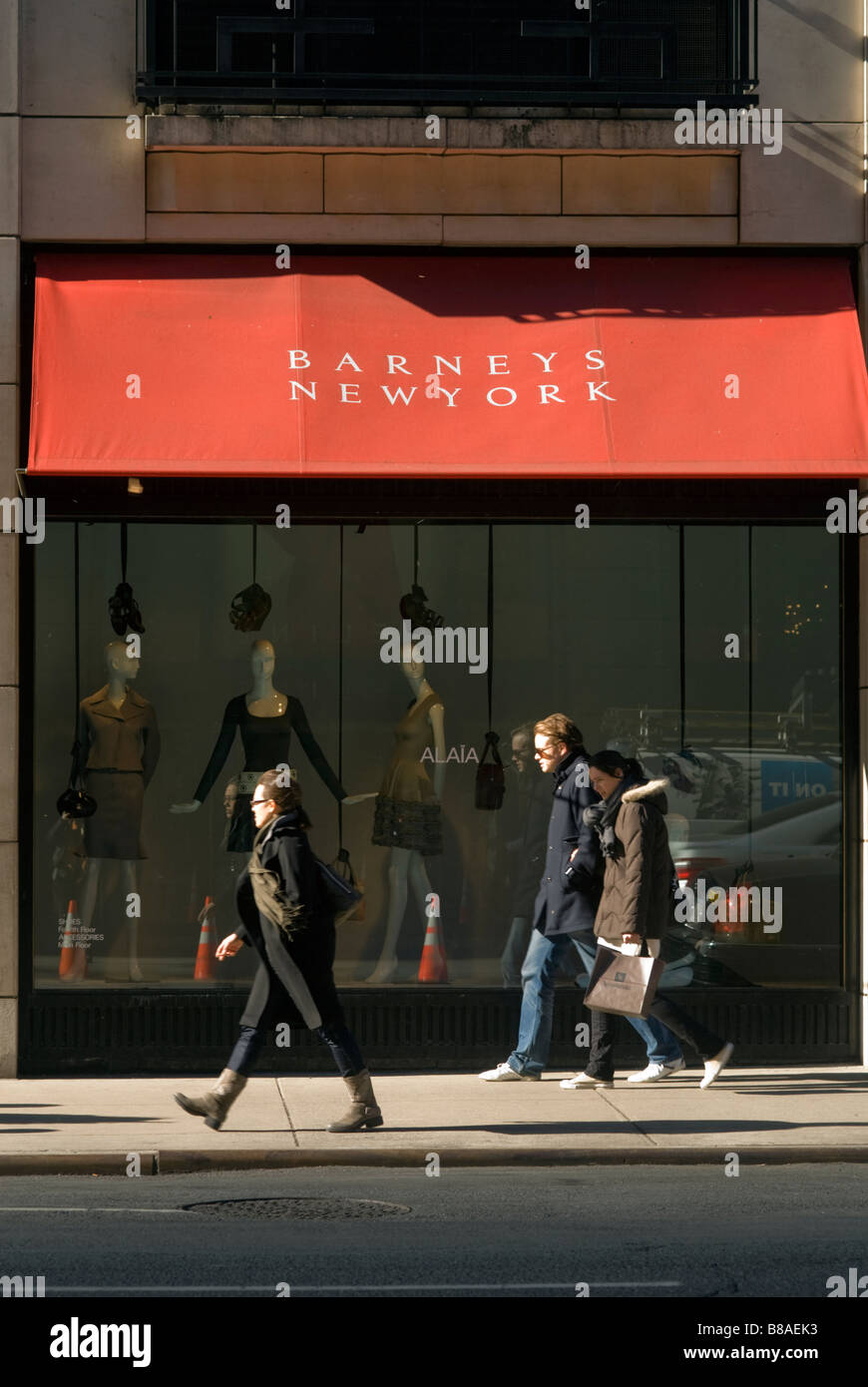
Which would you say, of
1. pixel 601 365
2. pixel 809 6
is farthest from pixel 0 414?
pixel 809 6

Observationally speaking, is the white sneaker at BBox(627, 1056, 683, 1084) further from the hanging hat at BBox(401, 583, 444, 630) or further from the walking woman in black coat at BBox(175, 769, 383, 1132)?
the hanging hat at BBox(401, 583, 444, 630)

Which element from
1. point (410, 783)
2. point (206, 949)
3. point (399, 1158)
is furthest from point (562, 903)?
point (206, 949)

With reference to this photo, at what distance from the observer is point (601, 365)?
40.5 ft

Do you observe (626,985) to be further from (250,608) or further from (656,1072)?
(250,608)

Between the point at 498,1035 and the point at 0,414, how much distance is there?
16.8 ft

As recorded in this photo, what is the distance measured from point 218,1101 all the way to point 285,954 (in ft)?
2.68

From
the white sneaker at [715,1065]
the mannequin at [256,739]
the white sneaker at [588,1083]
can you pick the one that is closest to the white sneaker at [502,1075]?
the white sneaker at [588,1083]

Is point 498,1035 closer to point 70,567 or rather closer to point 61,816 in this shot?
point 61,816

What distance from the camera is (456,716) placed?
13234 mm

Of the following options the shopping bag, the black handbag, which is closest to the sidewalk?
the shopping bag

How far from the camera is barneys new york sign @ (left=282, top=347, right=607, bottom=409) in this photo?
1216cm

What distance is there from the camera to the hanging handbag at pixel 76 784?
42.4ft

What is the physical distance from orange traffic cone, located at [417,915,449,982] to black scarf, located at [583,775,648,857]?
185 centimetres

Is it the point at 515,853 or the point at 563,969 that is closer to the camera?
the point at 563,969
